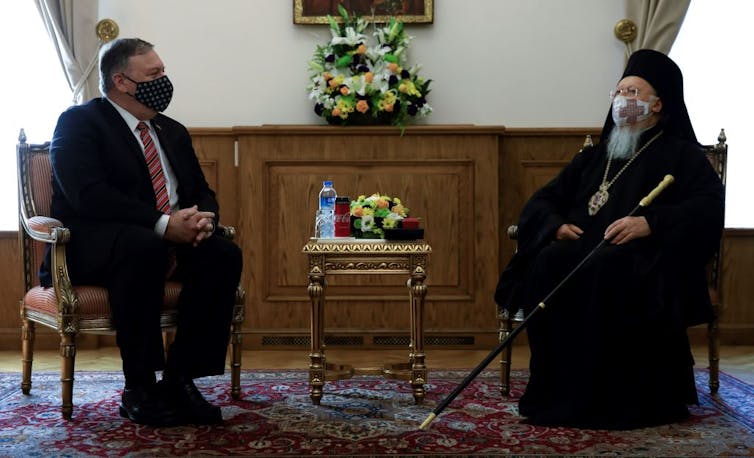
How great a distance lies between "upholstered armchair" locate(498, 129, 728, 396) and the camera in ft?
13.6

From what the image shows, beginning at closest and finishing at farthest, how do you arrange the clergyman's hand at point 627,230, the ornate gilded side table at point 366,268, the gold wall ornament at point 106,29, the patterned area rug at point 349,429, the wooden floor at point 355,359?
the patterned area rug at point 349,429 → the clergyman's hand at point 627,230 → the ornate gilded side table at point 366,268 → the wooden floor at point 355,359 → the gold wall ornament at point 106,29

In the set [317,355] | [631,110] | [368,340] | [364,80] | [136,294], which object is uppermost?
[364,80]

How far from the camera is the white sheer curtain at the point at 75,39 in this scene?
18.9ft

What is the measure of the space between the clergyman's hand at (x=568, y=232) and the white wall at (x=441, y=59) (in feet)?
6.48

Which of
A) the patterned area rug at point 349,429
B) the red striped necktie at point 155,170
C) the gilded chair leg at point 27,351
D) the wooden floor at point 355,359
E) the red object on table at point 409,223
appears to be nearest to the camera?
the patterned area rug at point 349,429

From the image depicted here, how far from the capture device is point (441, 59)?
19.5ft

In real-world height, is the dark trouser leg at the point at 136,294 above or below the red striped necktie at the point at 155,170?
below

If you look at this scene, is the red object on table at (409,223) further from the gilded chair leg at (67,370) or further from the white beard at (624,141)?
the gilded chair leg at (67,370)

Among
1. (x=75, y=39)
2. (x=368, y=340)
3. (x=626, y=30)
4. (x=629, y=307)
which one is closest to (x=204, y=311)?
(x=629, y=307)

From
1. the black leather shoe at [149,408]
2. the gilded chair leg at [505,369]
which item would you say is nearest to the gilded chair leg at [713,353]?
the gilded chair leg at [505,369]

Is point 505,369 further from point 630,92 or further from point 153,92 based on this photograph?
point 153,92

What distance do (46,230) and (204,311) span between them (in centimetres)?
75

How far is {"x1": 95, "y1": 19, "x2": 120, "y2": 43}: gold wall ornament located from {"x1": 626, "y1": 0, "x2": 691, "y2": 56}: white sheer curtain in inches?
131

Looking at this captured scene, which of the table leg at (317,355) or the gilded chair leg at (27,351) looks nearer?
the table leg at (317,355)
